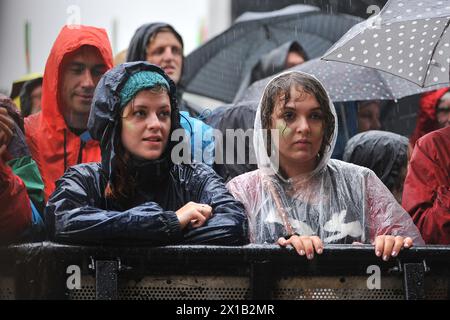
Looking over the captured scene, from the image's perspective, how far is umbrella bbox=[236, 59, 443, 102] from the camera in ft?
19.1

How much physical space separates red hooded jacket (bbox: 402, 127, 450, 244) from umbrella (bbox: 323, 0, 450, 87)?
50 cm

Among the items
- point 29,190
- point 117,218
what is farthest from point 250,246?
point 29,190

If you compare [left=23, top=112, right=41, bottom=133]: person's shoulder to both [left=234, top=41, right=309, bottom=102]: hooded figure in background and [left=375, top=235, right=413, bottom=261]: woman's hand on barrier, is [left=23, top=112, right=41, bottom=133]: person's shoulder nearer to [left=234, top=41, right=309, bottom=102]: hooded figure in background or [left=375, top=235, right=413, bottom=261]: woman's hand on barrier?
[left=234, top=41, right=309, bottom=102]: hooded figure in background

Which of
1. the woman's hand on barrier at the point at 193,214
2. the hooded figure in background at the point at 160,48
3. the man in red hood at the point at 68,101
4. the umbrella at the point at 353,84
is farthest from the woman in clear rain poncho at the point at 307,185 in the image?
the hooded figure in background at the point at 160,48

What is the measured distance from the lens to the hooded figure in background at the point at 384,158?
5.24 meters

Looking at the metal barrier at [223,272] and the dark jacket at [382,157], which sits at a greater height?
the dark jacket at [382,157]

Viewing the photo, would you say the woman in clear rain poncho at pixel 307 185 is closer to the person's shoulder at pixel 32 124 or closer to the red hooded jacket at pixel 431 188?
the red hooded jacket at pixel 431 188

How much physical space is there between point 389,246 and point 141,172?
1059 mm

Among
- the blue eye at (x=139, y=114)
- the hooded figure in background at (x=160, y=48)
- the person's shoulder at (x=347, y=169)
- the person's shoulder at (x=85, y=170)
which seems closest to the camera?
the person's shoulder at (x=85, y=170)

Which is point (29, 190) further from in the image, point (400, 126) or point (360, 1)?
point (360, 1)

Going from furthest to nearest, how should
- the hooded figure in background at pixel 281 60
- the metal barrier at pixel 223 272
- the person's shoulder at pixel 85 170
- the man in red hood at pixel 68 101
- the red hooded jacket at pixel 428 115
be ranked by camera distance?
the hooded figure in background at pixel 281 60
the red hooded jacket at pixel 428 115
the man in red hood at pixel 68 101
the person's shoulder at pixel 85 170
the metal barrier at pixel 223 272

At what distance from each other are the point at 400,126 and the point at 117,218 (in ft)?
13.2

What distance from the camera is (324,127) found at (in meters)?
4.11

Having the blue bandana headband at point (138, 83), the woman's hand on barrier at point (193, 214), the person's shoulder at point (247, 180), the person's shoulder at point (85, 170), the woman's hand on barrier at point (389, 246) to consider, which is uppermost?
the blue bandana headband at point (138, 83)
